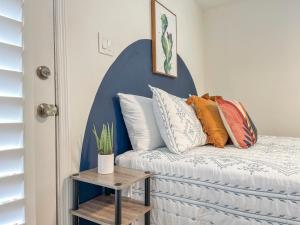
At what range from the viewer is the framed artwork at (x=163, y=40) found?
1818mm

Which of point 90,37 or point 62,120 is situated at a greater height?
point 90,37

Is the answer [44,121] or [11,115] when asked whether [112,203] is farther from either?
[11,115]

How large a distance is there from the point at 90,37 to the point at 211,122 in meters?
0.97

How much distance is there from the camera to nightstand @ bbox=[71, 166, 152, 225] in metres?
0.94

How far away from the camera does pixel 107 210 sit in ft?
3.46

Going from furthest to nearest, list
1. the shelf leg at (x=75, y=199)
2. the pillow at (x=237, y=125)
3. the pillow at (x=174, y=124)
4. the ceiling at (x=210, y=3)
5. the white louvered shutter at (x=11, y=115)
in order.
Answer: the ceiling at (x=210, y=3) < the pillow at (x=237, y=125) < the pillow at (x=174, y=124) < the shelf leg at (x=75, y=199) < the white louvered shutter at (x=11, y=115)

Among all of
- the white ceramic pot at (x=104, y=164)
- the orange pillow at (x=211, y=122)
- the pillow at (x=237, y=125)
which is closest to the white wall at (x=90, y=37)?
the white ceramic pot at (x=104, y=164)

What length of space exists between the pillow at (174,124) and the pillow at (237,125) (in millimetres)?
226

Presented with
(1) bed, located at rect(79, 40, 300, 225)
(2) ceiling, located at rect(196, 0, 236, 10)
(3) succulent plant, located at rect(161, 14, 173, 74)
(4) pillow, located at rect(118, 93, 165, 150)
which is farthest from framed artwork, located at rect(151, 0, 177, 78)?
(2) ceiling, located at rect(196, 0, 236, 10)

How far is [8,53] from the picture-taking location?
761 millimetres

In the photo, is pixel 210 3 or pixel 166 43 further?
pixel 210 3

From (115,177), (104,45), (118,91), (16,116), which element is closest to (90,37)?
(104,45)

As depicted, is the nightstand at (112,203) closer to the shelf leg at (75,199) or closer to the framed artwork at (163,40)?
the shelf leg at (75,199)

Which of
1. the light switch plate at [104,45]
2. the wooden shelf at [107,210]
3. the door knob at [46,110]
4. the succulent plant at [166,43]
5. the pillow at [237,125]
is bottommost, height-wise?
the wooden shelf at [107,210]
